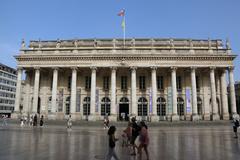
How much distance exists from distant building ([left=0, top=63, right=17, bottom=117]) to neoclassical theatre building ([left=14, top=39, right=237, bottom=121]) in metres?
45.0

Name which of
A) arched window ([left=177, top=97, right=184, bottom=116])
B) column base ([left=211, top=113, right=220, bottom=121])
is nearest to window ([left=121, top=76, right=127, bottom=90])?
arched window ([left=177, top=97, right=184, bottom=116])

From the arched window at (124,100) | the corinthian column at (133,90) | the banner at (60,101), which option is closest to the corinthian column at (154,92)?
the corinthian column at (133,90)

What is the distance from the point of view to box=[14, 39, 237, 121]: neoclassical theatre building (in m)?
40.4

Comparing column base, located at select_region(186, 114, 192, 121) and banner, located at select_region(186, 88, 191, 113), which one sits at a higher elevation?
banner, located at select_region(186, 88, 191, 113)

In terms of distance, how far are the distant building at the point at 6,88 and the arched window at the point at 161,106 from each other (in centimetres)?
6466

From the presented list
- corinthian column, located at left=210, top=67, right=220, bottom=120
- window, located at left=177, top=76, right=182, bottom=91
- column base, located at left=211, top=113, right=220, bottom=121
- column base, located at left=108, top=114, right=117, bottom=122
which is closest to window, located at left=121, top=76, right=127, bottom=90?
column base, located at left=108, top=114, right=117, bottom=122

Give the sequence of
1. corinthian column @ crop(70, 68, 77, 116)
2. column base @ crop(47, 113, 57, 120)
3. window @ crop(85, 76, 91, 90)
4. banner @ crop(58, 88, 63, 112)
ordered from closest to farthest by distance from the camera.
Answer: column base @ crop(47, 113, 57, 120) → corinthian column @ crop(70, 68, 77, 116) → banner @ crop(58, 88, 63, 112) → window @ crop(85, 76, 91, 90)

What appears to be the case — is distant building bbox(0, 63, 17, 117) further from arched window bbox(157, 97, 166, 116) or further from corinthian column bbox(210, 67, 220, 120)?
corinthian column bbox(210, 67, 220, 120)

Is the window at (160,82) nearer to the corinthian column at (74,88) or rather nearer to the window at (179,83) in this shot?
the window at (179,83)

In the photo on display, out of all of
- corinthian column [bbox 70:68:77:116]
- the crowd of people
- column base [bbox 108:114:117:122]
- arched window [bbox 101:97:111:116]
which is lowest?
column base [bbox 108:114:117:122]

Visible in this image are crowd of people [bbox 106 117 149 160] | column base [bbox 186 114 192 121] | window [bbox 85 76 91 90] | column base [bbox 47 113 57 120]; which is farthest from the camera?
window [bbox 85 76 91 90]

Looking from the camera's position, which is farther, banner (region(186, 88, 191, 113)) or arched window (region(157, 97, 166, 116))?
arched window (region(157, 97, 166, 116))

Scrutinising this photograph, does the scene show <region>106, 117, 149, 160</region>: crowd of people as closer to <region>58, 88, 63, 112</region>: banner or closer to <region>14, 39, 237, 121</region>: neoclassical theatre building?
<region>14, 39, 237, 121</region>: neoclassical theatre building

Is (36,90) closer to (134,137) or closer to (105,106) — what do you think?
(105,106)
